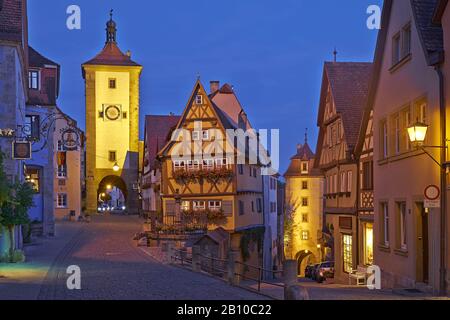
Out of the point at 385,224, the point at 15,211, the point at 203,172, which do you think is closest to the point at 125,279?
the point at 15,211

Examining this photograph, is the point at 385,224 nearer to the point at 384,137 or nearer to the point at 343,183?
the point at 384,137

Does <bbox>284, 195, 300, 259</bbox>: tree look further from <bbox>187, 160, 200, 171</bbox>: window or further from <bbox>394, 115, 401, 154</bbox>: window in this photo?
<bbox>394, 115, 401, 154</bbox>: window

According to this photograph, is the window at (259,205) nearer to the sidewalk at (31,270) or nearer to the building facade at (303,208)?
the sidewalk at (31,270)

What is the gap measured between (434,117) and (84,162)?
5908 cm

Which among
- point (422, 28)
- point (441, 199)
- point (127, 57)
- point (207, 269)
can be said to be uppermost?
point (127, 57)

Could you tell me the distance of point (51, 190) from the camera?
3928cm

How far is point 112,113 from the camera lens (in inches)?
2842

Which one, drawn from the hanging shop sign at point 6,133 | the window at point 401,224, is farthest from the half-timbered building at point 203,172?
the window at point 401,224

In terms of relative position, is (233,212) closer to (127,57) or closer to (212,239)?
(212,239)

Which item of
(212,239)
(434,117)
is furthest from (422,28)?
(212,239)

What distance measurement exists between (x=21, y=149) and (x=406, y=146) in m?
12.3

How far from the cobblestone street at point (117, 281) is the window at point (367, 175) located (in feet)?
26.1

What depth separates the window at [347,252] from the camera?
30.3 meters

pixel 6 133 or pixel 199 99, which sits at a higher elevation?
pixel 199 99
